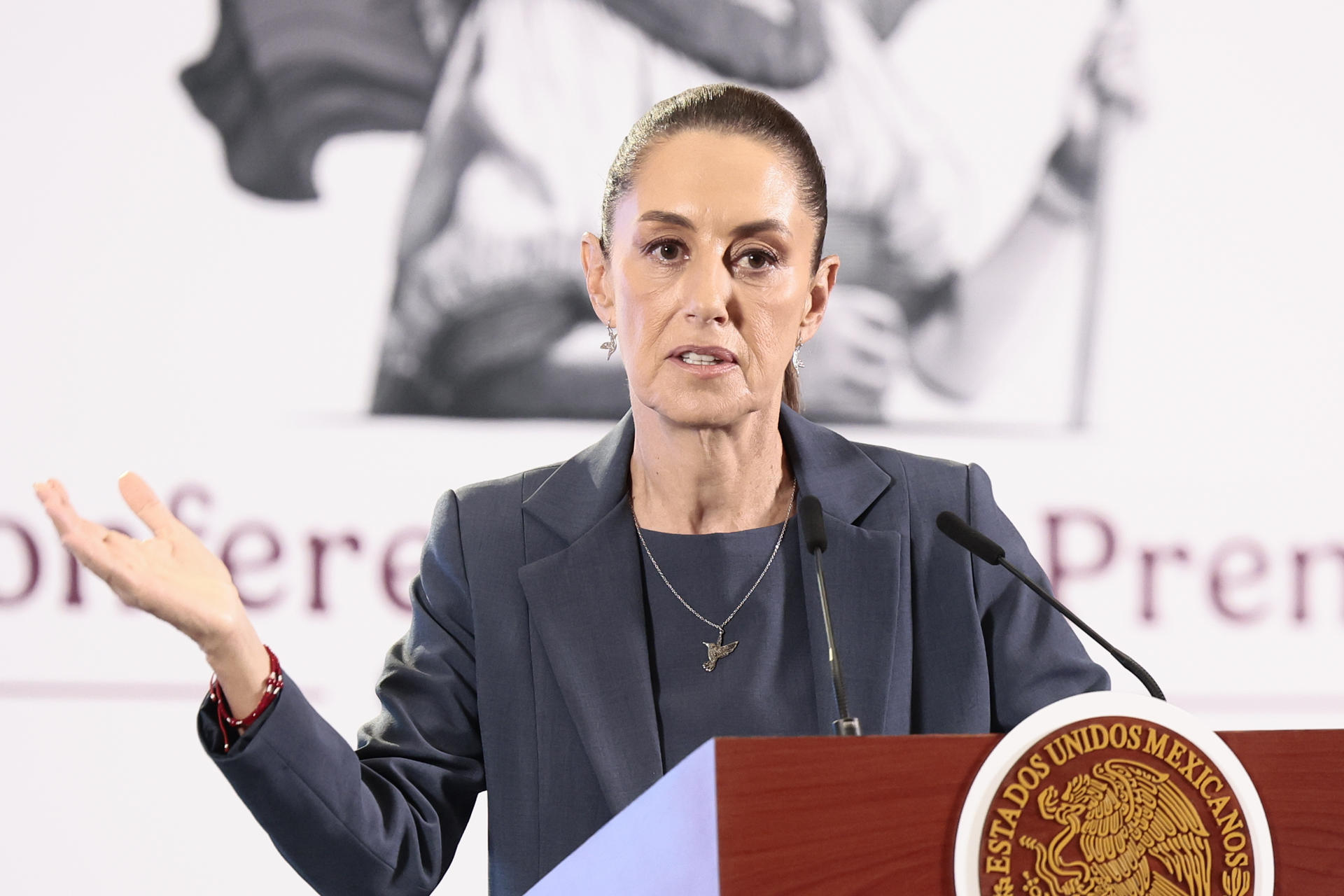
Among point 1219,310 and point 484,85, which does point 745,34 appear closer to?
point 484,85

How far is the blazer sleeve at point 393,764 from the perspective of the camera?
1326mm

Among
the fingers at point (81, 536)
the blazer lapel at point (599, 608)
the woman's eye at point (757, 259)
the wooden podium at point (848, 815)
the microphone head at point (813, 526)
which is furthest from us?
the woman's eye at point (757, 259)

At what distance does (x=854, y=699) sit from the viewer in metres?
1.65

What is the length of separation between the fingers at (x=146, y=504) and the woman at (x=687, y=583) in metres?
0.41

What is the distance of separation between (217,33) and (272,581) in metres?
0.98

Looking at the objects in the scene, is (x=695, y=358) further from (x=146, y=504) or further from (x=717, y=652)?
(x=146, y=504)

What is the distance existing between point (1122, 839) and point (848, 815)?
185 millimetres

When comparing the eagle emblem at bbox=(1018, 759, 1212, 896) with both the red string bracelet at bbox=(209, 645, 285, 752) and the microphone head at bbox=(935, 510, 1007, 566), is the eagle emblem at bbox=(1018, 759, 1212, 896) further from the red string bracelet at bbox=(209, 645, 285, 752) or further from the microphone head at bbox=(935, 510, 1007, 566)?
the red string bracelet at bbox=(209, 645, 285, 752)

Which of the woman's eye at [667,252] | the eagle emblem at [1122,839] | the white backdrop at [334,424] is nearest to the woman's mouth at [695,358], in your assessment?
the woman's eye at [667,252]

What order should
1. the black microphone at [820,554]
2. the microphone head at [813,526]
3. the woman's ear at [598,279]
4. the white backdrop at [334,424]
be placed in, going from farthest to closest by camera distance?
1. the white backdrop at [334,424]
2. the woman's ear at [598,279]
3. the microphone head at [813,526]
4. the black microphone at [820,554]

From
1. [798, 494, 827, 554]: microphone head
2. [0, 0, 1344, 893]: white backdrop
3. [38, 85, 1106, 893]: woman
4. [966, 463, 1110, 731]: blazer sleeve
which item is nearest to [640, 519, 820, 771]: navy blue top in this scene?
[38, 85, 1106, 893]: woman

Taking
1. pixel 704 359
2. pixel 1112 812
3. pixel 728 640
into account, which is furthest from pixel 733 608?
pixel 1112 812

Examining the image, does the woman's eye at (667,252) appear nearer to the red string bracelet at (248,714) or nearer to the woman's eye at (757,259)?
the woman's eye at (757,259)

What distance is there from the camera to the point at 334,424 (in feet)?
8.29
